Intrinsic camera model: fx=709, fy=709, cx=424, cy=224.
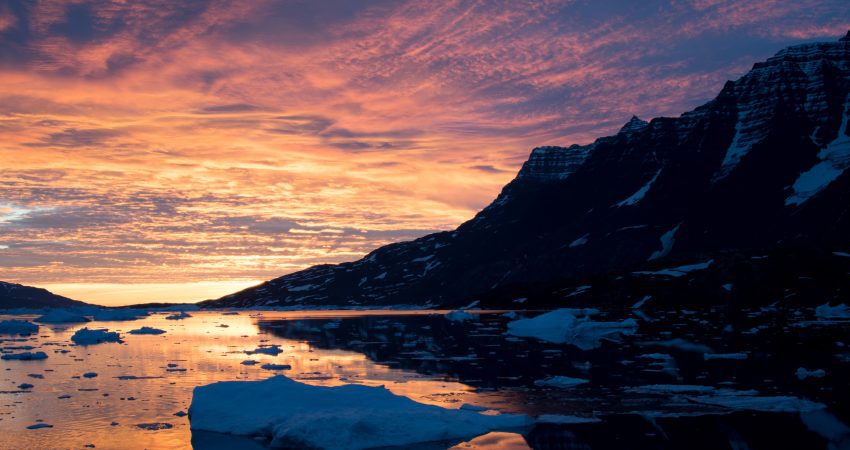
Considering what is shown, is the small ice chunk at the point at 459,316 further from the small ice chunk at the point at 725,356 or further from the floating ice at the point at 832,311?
the small ice chunk at the point at 725,356

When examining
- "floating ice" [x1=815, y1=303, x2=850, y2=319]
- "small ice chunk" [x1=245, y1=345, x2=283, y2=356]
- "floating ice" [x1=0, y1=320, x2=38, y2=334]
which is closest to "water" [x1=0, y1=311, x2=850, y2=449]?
"small ice chunk" [x1=245, y1=345, x2=283, y2=356]

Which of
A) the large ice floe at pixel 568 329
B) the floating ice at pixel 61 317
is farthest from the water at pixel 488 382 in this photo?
the floating ice at pixel 61 317

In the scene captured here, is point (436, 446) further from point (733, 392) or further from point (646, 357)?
point (646, 357)

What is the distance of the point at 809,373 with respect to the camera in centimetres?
3372

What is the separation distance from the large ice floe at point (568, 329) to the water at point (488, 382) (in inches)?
130

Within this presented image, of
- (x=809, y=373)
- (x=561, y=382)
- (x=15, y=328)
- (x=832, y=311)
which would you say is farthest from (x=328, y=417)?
(x=15, y=328)

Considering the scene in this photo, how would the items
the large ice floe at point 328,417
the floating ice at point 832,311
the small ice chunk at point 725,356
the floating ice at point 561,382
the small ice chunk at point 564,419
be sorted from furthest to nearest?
the floating ice at point 832,311, the small ice chunk at point 725,356, the floating ice at point 561,382, the small ice chunk at point 564,419, the large ice floe at point 328,417

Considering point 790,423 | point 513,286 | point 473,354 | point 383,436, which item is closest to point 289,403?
point 383,436

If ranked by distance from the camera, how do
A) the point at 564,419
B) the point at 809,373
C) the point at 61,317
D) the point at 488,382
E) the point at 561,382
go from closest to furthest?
the point at 564,419
the point at 561,382
the point at 809,373
the point at 488,382
the point at 61,317

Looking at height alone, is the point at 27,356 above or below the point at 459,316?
above

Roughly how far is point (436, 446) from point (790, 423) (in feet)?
38.5

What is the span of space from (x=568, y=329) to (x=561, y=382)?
3417 cm

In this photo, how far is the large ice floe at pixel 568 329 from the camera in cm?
6259

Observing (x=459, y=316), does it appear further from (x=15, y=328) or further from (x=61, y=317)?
(x=61, y=317)
